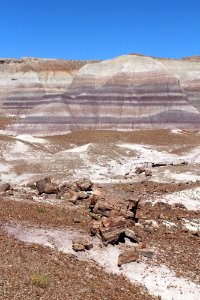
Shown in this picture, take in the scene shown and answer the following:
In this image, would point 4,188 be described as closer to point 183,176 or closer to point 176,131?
point 183,176

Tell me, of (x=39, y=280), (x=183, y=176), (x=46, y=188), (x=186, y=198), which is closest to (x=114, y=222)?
(x=39, y=280)

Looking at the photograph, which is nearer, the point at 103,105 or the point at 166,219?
the point at 166,219

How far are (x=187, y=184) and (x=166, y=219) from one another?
11698mm

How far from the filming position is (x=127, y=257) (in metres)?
16.4

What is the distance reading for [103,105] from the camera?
75.0m

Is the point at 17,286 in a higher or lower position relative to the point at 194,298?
higher

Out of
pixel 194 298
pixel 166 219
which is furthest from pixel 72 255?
pixel 166 219

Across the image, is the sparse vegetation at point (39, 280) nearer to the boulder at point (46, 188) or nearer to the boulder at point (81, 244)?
the boulder at point (81, 244)

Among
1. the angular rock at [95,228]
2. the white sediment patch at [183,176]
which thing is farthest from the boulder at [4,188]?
the white sediment patch at [183,176]

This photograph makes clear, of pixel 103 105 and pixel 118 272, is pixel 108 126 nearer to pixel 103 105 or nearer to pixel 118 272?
pixel 103 105

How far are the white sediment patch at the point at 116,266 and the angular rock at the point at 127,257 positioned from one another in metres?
0.15

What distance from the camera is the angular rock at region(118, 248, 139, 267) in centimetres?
1623

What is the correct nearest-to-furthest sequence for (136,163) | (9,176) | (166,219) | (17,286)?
(17,286) → (166,219) → (9,176) → (136,163)

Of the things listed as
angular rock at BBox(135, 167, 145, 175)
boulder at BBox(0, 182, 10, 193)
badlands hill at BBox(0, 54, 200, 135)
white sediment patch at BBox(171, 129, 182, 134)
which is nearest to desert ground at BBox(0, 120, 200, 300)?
boulder at BBox(0, 182, 10, 193)
